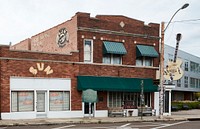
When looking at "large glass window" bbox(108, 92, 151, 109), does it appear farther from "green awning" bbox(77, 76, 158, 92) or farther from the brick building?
"green awning" bbox(77, 76, 158, 92)

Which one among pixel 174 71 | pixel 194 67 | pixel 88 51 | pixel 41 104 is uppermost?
pixel 88 51

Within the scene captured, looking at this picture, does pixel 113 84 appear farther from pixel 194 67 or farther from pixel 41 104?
pixel 194 67

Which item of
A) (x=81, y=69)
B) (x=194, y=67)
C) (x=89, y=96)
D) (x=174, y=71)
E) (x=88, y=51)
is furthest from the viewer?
(x=194, y=67)

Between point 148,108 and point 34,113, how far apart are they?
10.6 metres

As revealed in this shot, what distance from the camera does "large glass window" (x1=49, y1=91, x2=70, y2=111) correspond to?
962 inches

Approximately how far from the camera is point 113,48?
88.3ft

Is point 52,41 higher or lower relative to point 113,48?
higher

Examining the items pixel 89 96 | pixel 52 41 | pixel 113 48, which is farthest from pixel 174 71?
pixel 52 41

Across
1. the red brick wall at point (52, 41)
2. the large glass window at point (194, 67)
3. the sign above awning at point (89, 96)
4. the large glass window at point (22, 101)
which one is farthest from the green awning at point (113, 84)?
the large glass window at point (194, 67)

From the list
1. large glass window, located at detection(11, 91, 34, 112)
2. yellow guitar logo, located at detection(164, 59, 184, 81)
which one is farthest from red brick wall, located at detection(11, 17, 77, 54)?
yellow guitar logo, located at detection(164, 59, 184, 81)

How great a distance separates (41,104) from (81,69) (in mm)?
4287

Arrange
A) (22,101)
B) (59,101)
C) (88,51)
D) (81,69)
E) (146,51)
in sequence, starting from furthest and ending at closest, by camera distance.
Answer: (146,51), (88,51), (81,69), (59,101), (22,101)

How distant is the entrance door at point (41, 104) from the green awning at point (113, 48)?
638 cm

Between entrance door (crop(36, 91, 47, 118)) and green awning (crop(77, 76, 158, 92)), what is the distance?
2935mm
